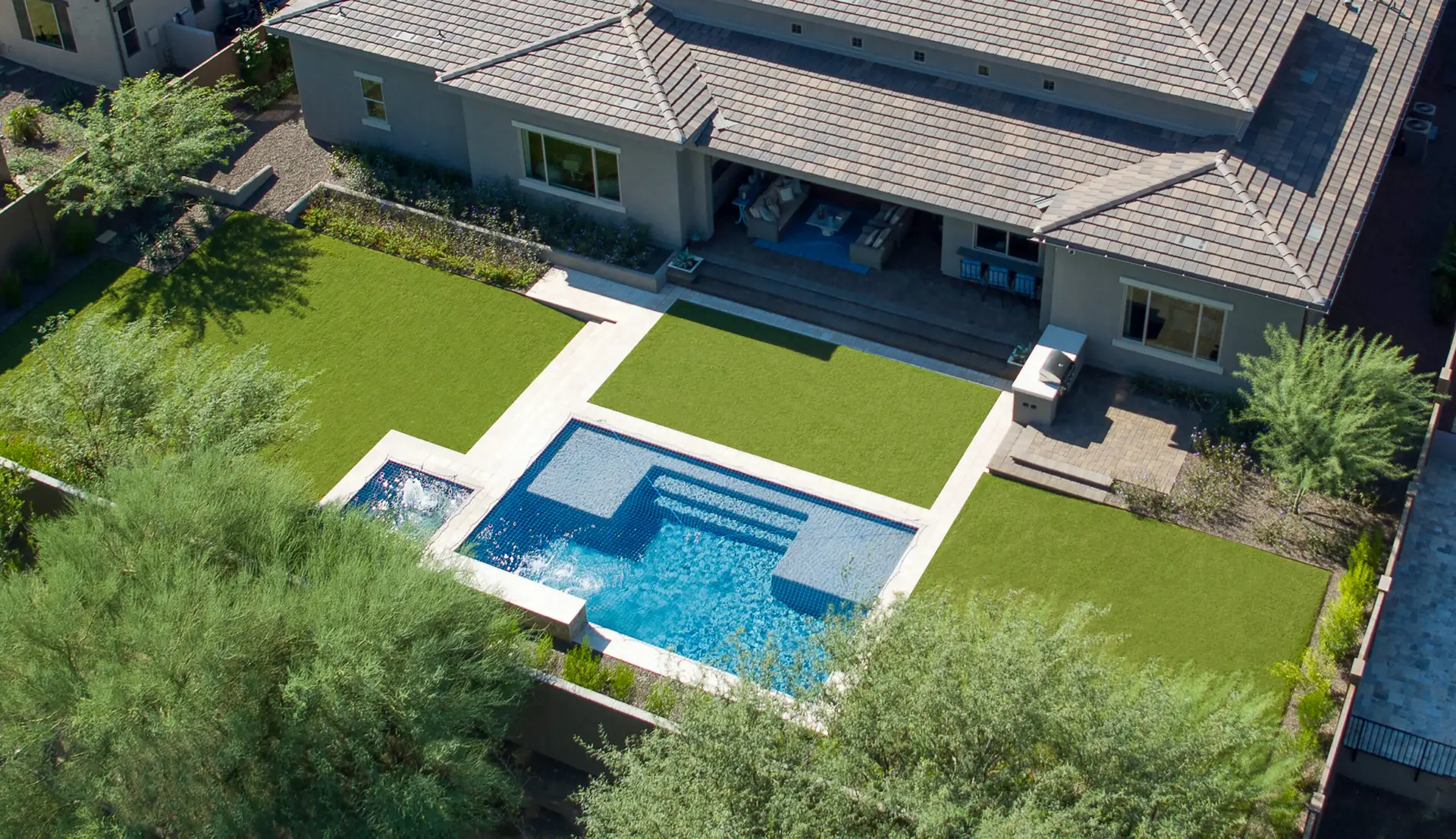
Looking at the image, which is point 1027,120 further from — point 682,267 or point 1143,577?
point 1143,577

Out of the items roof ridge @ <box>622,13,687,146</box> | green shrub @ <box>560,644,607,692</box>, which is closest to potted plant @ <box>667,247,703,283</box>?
roof ridge @ <box>622,13,687,146</box>

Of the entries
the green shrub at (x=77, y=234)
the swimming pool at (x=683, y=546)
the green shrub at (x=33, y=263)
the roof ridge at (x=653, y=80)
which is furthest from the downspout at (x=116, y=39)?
the swimming pool at (x=683, y=546)

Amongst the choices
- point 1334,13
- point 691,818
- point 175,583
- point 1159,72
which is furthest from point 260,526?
point 1334,13

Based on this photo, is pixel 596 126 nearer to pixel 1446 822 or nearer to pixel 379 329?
pixel 379 329

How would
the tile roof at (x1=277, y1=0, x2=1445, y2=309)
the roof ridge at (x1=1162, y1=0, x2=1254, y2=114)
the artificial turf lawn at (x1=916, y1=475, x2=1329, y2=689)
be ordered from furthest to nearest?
the roof ridge at (x1=1162, y1=0, x2=1254, y2=114) < the tile roof at (x1=277, y1=0, x2=1445, y2=309) < the artificial turf lawn at (x1=916, y1=475, x2=1329, y2=689)

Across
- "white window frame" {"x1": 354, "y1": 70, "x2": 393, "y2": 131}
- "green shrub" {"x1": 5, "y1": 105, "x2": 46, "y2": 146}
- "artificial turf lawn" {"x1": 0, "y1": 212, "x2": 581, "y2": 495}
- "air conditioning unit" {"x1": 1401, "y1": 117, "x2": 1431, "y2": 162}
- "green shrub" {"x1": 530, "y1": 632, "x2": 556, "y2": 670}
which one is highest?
"white window frame" {"x1": 354, "y1": 70, "x2": 393, "y2": 131}

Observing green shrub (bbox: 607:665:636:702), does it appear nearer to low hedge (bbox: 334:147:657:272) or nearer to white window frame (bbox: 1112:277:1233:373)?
low hedge (bbox: 334:147:657:272)
